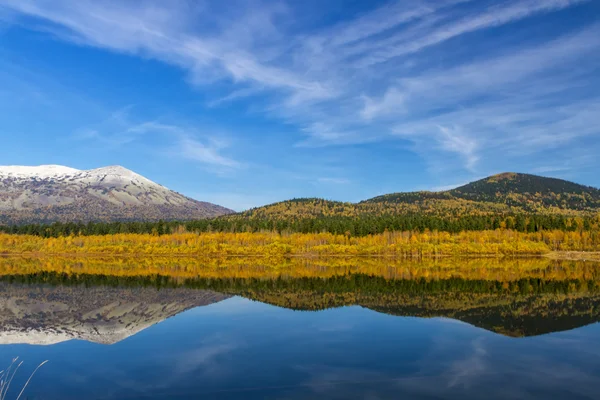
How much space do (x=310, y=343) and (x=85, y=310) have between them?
22442 millimetres

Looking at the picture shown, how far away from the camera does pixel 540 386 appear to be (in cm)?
1695

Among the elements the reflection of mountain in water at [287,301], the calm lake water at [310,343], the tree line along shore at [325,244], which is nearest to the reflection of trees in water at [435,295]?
the reflection of mountain in water at [287,301]

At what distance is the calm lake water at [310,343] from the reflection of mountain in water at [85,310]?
0.51ft

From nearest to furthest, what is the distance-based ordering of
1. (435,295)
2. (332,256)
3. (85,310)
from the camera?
1. (85,310)
2. (435,295)
3. (332,256)

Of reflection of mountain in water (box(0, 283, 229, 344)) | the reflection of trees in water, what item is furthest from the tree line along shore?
reflection of mountain in water (box(0, 283, 229, 344))

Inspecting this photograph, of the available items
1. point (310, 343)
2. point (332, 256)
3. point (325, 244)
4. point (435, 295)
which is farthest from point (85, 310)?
point (325, 244)

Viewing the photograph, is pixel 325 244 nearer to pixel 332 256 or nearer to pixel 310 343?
pixel 332 256

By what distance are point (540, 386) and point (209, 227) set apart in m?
151

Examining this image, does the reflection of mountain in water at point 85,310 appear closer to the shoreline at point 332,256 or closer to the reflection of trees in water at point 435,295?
the reflection of trees in water at point 435,295

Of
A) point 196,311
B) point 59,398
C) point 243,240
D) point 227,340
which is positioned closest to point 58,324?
point 196,311

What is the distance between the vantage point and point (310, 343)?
2494 centimetres

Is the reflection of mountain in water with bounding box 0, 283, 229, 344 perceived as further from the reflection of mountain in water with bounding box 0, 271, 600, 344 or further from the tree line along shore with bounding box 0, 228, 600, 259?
the tree line along shore with bounding box 0, 228, 600, 259

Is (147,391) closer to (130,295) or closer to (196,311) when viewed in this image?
(196,311)

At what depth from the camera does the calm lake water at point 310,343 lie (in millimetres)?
17078
